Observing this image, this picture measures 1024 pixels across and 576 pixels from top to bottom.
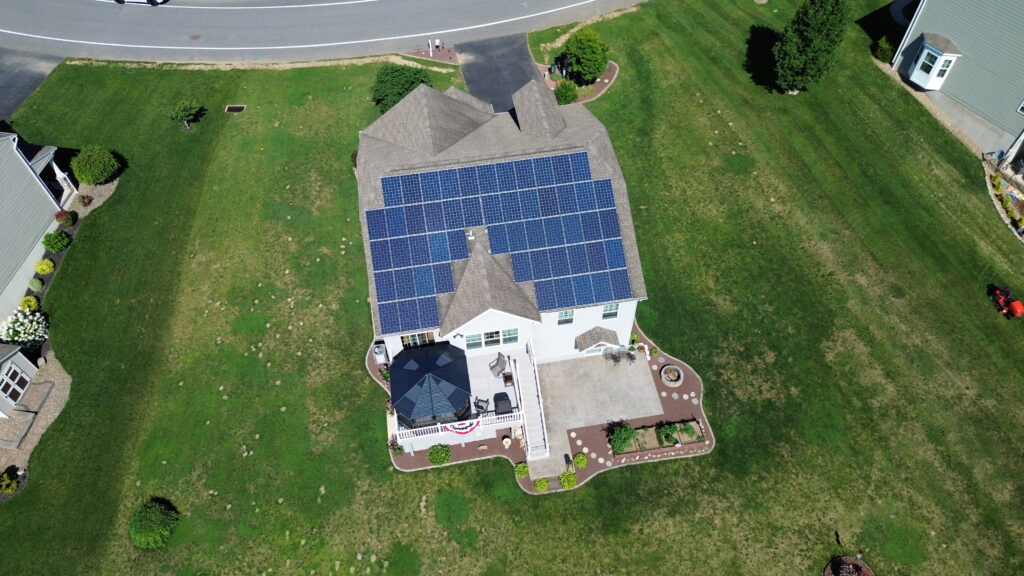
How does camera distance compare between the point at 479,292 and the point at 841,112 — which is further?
the point at 841,112

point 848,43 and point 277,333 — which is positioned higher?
point 848,43

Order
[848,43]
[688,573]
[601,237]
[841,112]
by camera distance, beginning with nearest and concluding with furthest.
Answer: [688,573] → [601,237] → [841,112] → [848,43]

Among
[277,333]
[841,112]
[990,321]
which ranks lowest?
[277,333]

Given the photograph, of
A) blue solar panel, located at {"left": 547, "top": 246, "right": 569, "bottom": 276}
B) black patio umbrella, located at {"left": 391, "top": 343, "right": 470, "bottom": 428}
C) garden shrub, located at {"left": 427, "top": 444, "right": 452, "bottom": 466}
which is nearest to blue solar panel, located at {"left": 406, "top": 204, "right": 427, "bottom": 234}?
black patio umbrella, located at {"left": 391, "top": 343, "right": 470, "bottom": 428}

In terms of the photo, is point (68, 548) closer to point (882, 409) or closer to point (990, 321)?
point (882, 409)

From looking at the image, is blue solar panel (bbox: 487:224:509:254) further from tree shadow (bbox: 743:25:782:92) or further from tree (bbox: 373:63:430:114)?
tree shadow (bbox: 743:25:782:92)

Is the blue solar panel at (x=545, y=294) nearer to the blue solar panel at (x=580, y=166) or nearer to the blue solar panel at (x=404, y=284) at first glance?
the blue solar panel at (x=580, y=166)

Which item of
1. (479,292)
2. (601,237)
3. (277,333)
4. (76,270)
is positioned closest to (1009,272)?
(601,237)
